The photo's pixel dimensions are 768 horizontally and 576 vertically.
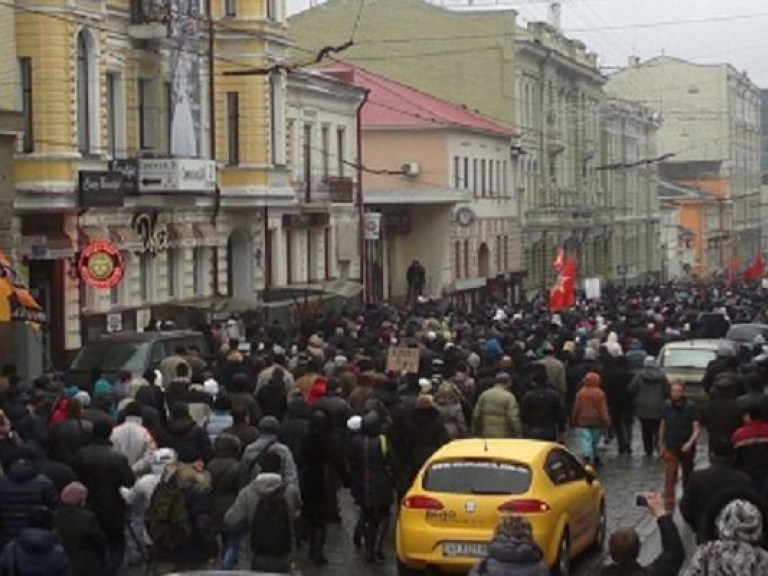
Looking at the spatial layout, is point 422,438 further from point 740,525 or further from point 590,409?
point 740,525

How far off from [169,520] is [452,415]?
683cm

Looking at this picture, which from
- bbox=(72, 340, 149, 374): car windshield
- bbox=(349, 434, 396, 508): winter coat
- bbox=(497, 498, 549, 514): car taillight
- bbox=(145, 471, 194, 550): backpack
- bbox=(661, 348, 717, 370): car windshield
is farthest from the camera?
bbox=(661, 348, 717, 370): car windshield

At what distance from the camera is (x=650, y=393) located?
25828 millimetres

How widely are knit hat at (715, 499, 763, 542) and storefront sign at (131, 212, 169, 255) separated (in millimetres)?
30935

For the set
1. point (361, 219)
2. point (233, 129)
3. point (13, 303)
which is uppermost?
point (233, 129)

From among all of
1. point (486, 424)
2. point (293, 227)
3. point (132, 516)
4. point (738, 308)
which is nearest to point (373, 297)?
point (293, 227)

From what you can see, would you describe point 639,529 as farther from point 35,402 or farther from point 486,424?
point 35,402

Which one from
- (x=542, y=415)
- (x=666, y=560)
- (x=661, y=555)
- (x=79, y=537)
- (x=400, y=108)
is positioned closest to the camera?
(x=666, y=560)

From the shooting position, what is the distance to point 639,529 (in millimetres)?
20406

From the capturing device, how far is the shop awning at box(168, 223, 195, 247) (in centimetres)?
4275

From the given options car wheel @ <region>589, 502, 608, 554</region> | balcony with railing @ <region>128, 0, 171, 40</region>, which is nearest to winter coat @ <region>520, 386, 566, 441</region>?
car wheel @ <region>589, 502, 608, 554</region>

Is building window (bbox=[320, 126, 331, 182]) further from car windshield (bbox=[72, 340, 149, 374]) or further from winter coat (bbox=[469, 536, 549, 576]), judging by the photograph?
winter coat (bbox=[469, 536, 549, 576])

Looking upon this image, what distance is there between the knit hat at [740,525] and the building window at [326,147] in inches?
1788

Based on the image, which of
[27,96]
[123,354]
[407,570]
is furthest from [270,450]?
[27,96]
